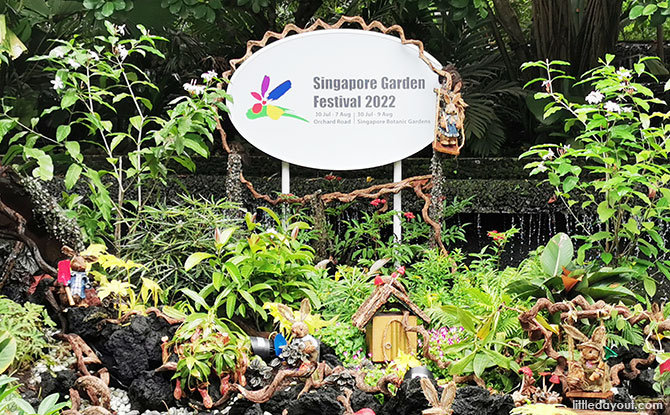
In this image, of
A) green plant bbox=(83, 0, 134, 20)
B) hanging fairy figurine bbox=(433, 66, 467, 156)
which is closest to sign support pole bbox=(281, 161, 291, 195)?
hanging fairy figurine bbox=(433, 66, 467, 156)

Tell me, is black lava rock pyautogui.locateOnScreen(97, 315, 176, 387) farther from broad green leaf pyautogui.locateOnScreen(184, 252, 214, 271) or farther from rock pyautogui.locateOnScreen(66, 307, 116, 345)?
broad green leaf pyautogui.locateOnScreen(184, 252, 214, 271)

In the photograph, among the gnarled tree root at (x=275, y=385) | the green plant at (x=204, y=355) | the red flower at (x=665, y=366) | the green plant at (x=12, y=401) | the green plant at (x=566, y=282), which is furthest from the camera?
the green plant at (x=566, y=282)

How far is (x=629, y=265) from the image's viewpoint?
442 cm

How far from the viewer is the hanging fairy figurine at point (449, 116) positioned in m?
5.23

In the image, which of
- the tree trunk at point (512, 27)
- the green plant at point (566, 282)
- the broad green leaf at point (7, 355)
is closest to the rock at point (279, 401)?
the broad green leaf at point (7, 355)

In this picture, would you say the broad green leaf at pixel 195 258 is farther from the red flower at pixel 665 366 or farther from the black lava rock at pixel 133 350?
the red flower at pixel 665 366

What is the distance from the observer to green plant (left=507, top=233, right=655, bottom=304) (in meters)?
3.75

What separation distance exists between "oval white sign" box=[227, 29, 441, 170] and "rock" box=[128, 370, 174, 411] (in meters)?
2.45

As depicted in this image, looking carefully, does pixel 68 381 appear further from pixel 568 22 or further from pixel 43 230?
pixel 568 22

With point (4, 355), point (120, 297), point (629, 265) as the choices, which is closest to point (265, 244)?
point (120, 297)

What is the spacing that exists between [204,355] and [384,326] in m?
0.91

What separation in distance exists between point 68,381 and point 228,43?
4.56 metres

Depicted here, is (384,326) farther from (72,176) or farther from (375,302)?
(72,176)

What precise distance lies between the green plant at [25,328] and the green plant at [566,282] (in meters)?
2.35
